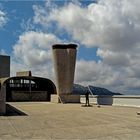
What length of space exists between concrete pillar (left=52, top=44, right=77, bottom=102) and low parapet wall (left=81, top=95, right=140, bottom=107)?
3967 millimetres

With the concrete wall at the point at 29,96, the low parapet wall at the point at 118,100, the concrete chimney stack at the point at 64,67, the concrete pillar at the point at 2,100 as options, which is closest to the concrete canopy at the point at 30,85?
the concrete wall at the point at 29,96

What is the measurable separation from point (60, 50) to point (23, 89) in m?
21.3

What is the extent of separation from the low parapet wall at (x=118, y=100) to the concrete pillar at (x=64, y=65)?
397 cm

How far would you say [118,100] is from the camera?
2838cm

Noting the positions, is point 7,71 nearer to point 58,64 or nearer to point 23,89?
point 23,89

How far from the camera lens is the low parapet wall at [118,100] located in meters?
25.6

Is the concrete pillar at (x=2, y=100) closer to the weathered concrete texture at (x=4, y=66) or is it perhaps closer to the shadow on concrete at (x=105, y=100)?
the shadow on concrete at (x=105, y=100)

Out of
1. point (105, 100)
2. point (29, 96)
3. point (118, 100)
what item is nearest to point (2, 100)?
point (118, 100)

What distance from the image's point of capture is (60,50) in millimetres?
36000

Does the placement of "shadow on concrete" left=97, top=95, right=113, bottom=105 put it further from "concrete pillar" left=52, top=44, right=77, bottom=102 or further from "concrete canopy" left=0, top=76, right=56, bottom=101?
"concrete canopy" left=0, top=76, right=56, bottom=101

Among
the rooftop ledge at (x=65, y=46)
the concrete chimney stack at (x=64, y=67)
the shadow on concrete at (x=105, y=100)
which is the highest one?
the rooftop ledge at (x=65, y=46)

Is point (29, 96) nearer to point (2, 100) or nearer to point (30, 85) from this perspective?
point (30, 85)

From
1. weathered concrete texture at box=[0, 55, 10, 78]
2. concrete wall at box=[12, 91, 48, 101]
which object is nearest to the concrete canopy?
concrete wall at box=[12, 91, 48, 101]

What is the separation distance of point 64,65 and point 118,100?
952 centimetres
